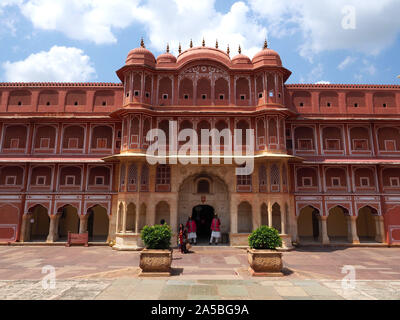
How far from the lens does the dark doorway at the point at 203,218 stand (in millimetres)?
20875

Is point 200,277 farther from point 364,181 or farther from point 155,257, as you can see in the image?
point 364,181

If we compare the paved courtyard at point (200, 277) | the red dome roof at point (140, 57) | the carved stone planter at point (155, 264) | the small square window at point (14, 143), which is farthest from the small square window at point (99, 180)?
the carved stone planter at point (155, 264)

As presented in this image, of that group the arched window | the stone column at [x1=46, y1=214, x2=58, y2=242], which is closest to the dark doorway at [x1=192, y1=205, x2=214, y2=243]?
the arched window

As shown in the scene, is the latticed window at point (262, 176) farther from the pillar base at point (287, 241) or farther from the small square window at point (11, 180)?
the small square window at point (11, 180)

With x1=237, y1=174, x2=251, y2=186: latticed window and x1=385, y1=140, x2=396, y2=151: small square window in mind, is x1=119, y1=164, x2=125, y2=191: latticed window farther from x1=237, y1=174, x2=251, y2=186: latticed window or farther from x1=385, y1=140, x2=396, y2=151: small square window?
x1=385, y1=140, x2=396, y2=151: small square window

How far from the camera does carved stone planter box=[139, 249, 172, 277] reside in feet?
32.7

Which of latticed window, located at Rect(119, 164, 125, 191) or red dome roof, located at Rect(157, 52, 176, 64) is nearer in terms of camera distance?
latticed window, located at Rect(119, 164, 125, 191)

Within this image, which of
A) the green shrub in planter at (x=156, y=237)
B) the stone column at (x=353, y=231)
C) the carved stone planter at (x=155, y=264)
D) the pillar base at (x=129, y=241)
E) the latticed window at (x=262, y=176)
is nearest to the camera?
the carved stone planter at (x=155, y=264)

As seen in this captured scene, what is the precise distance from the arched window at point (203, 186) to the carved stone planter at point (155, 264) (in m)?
10.1

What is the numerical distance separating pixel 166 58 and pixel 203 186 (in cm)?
1053

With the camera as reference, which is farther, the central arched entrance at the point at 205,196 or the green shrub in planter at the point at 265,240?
the central arched entrance at the point at 205,196

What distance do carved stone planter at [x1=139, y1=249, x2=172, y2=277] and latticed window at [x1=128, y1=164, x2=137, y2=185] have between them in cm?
862
